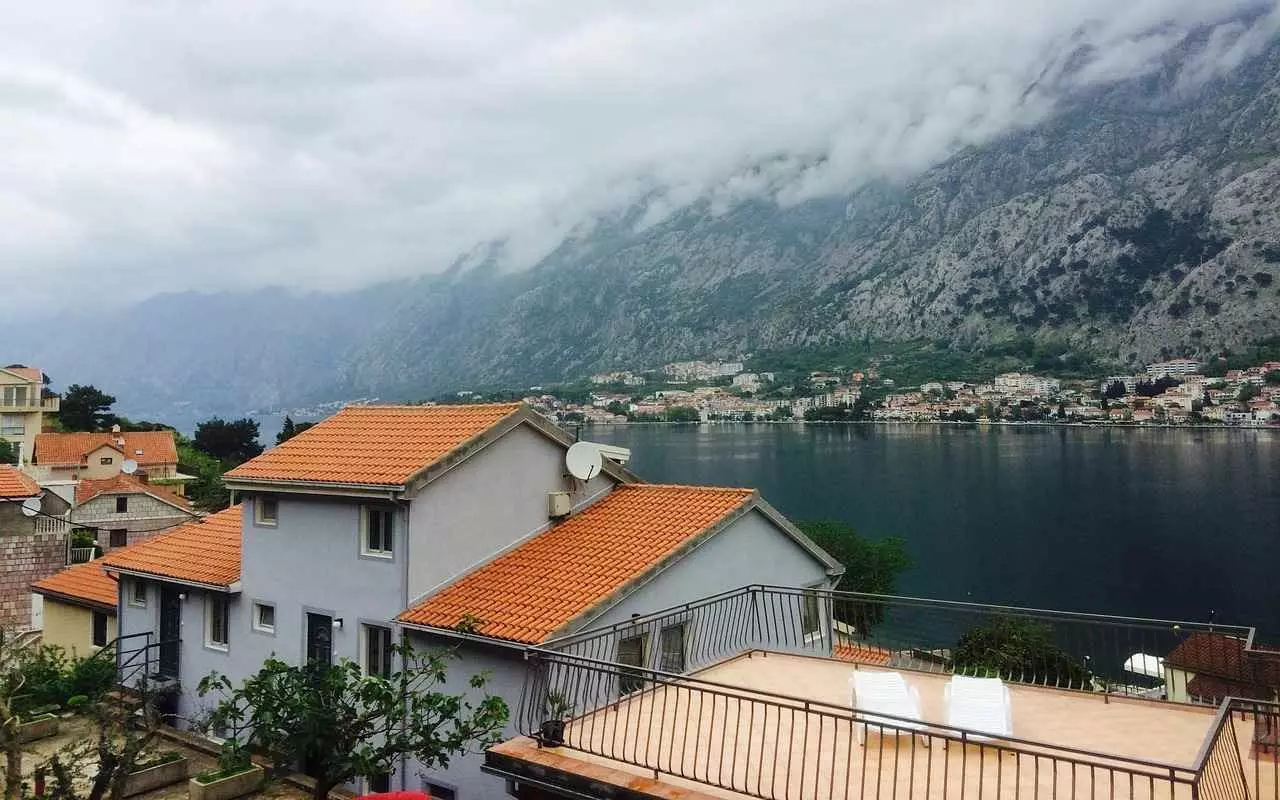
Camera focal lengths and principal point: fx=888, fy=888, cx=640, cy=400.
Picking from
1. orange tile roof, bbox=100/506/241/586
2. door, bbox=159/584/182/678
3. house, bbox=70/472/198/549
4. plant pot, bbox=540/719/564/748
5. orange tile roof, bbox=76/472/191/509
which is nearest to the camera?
plant pot, bbox=540/719/564/748

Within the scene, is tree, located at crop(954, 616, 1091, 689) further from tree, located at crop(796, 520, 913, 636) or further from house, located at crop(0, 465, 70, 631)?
house, located at crop(0, 465, 70, 631)

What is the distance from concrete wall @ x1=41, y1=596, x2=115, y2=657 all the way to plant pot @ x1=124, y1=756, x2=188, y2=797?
8399 mm

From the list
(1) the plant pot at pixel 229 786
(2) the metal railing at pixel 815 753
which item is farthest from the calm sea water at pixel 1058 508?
(2) the metal railing at pixel 815 753

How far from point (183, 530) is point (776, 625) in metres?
13.8

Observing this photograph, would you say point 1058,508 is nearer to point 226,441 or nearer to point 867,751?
point 226,441

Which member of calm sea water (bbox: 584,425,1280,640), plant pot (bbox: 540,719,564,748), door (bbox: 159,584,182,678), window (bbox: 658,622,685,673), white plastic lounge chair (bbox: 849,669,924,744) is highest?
white plastic lounge chair (bbox: 849,669,924,744)

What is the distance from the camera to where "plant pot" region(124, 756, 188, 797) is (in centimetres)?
1355

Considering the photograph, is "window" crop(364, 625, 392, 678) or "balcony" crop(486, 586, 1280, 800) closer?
"balcony" crop(486, 586, 1280, 800)

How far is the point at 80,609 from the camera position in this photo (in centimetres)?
2228

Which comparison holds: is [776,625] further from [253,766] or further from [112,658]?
[112,658]

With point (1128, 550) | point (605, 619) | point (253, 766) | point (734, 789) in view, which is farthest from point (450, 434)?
point (1128, 550)

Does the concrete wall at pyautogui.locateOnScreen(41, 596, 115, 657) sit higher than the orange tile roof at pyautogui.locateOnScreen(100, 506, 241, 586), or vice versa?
the orange tile roof at pyautogui.locateOnScreen(100, 506, 241, 586)

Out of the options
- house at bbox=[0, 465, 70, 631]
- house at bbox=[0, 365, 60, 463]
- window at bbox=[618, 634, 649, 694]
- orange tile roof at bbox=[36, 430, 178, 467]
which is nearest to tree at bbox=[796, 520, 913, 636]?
house at bbox=[0, 465, 70, 631]

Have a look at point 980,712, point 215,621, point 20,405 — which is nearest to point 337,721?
point 980,712
